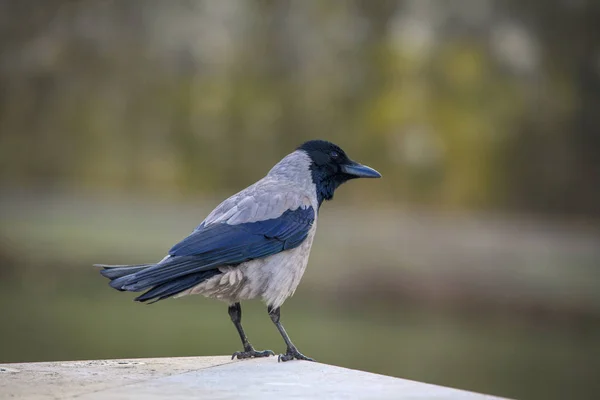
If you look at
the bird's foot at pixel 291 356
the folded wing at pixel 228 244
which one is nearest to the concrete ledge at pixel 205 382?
the bird's foot at pixel 291 356

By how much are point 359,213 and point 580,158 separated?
9.62 feet

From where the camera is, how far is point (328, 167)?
4.70 metres

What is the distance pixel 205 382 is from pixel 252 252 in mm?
769

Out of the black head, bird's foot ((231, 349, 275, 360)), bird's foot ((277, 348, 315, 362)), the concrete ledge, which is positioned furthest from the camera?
the black head

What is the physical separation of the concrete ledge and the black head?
1047 mm

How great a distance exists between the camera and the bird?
3.91m

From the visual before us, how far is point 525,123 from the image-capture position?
35.7 ft

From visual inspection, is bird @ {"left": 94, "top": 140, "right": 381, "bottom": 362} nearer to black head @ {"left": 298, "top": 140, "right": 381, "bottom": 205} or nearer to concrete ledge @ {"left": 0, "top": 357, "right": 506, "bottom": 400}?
black head @ {"left": 298, "top": 140, "right": 381, "bottom": 205}

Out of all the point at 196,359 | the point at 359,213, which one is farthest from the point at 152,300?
the point at 359,213

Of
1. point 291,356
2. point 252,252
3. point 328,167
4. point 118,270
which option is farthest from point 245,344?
point 328,167

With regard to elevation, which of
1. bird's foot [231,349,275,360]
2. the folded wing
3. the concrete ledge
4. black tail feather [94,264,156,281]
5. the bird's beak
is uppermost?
the bird's beak

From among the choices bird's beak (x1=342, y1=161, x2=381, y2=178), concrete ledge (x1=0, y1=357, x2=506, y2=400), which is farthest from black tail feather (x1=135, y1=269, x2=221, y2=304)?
bird's beak (x1=342, y1=161, x2=381, y2=178)

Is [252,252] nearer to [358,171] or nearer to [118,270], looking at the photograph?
Result: [118,270]

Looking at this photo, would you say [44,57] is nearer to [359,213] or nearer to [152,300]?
[359,213]
